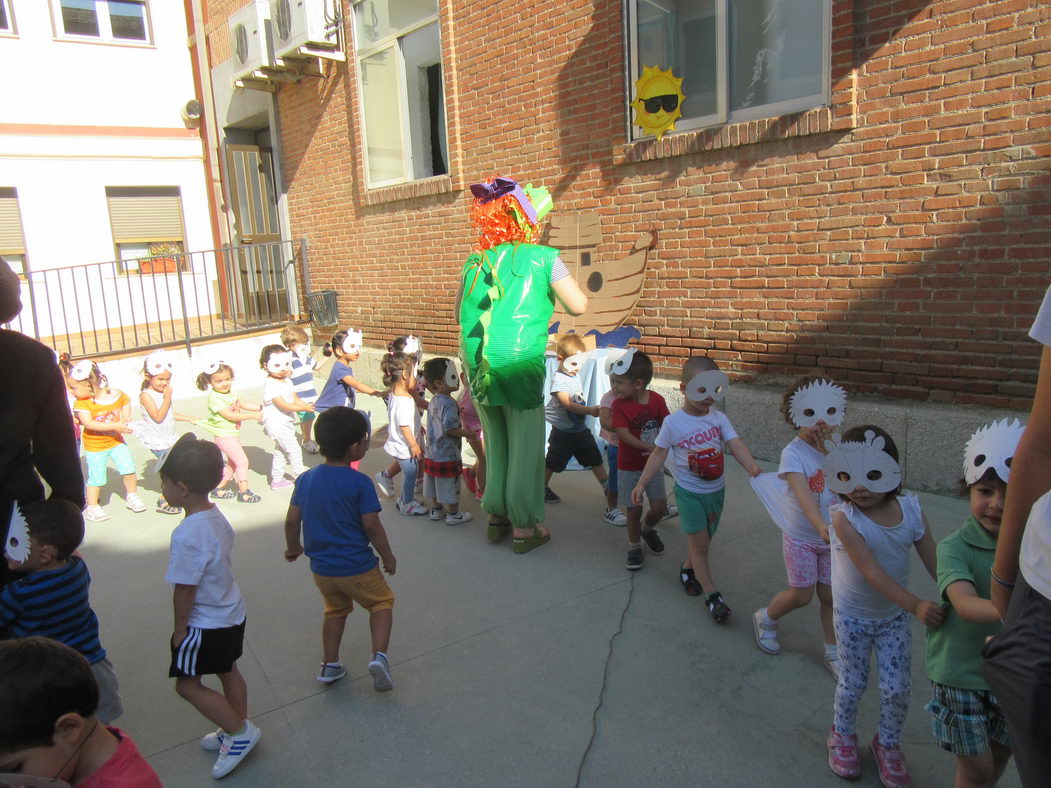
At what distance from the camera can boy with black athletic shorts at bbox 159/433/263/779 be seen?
8.71 ft

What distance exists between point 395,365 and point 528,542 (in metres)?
1.59

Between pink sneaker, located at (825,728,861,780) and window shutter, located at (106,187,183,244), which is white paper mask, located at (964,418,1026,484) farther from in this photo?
window shutter, located at (106,187,183,244)

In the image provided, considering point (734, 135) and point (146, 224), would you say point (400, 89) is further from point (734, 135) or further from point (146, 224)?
point (146, 224)

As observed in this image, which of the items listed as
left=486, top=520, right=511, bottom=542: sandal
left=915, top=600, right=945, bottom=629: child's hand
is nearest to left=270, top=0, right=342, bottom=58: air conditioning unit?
left=486, top=520, right=511, bottom=542: sandal

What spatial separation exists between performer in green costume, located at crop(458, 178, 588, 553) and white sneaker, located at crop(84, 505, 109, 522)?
3109 millimetres

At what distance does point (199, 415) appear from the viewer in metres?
9.30

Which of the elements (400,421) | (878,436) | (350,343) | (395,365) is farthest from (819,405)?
(350,343)

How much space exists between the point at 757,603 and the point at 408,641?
5.59ft

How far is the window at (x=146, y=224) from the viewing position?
13047 mm

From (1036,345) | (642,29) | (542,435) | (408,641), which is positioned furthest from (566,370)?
(642,29)

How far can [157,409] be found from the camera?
577cm

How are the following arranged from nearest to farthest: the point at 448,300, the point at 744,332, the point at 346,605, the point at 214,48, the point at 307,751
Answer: the point at 307,751, the point at 346,605, the point at 744,332, the point at 448,300, the point at 214,48

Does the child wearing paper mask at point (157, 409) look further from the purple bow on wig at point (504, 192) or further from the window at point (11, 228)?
the window at point (11, 228)

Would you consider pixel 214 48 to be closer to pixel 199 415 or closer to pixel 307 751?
pixel 199 415
